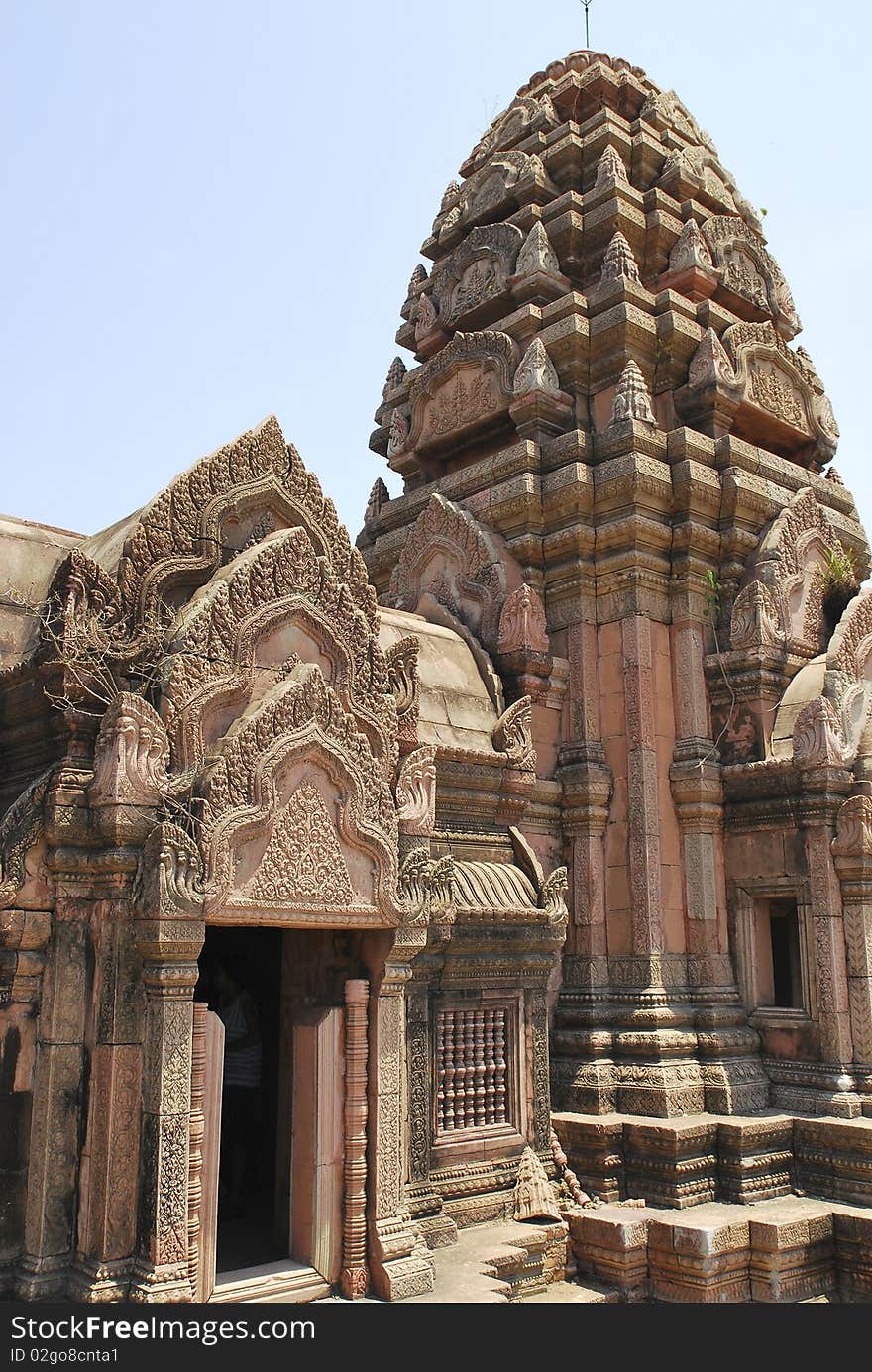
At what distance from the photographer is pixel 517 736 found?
11.1 metres

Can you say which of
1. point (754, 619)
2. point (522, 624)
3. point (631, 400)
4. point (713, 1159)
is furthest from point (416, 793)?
point (631, 400)

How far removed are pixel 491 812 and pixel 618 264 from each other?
7017 millimetres

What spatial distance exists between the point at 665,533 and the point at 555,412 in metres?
2.07

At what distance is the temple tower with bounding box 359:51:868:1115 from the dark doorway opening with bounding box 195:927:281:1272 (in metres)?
2.07

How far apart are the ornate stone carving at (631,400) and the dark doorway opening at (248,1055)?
679 centimetres

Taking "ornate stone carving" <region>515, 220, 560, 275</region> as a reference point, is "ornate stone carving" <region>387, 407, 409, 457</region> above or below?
below

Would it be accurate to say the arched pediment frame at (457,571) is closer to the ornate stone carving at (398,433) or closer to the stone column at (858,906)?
the ornate stone carving at (398,433)

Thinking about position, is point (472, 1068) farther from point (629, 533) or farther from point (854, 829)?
point (629, 533)

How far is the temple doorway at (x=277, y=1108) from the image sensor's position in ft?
24.7

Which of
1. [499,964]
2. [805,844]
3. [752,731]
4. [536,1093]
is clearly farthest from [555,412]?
[536,1093]

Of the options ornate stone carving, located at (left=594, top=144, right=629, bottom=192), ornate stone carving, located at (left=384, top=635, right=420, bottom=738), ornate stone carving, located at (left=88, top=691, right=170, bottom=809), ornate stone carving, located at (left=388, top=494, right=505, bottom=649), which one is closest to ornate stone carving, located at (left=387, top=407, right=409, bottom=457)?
ornate stone carving, located at (left=388, top=494, right=505, bottom=649)

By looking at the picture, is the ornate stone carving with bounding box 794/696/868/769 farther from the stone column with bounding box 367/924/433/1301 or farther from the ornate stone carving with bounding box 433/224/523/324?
the ornate stone carving with bounding box 433/224/523/324

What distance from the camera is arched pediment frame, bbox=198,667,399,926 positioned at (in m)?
7.11

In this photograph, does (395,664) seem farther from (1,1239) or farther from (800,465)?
(800,465)
